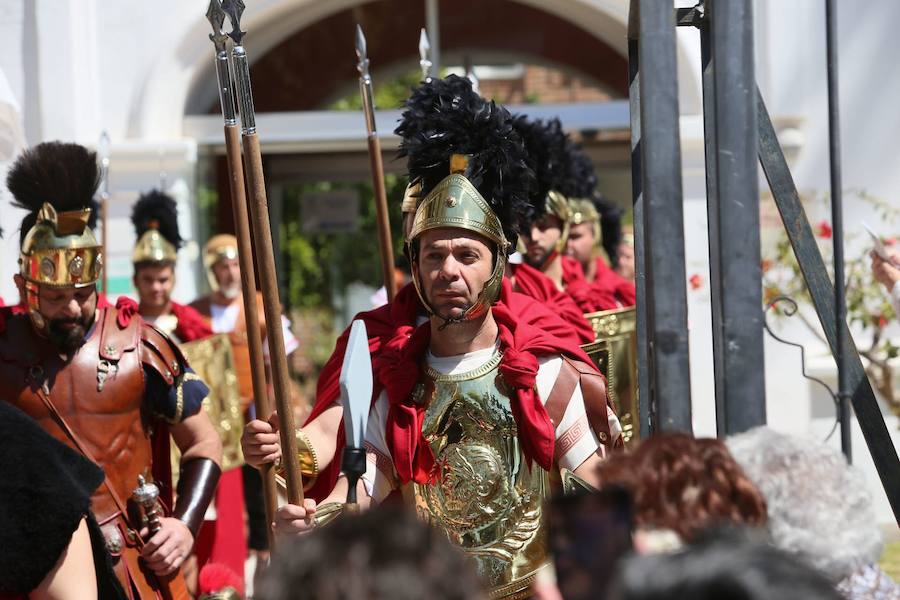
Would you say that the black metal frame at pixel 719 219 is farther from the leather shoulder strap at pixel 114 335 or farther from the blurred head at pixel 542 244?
the blurred head at pixel 542 244

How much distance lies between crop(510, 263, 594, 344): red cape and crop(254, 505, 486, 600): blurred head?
3317mm

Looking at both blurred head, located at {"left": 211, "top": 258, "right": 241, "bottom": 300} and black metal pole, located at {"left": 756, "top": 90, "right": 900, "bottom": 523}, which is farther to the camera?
blurred head, located at {"left": 211, "top": 258, "right": 241, "bottom": 300}

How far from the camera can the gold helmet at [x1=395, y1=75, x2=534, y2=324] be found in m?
3.63

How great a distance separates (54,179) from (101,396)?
0.70m

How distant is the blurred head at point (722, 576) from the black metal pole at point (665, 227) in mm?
779

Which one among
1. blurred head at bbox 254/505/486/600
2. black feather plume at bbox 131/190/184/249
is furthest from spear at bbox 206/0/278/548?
black feather plume at bbox 131/190/184/249

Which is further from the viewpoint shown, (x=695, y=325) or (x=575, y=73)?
(x=575, y=73)

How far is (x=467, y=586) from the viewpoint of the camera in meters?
1.64

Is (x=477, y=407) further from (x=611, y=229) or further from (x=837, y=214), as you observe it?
(x=611, y=229)

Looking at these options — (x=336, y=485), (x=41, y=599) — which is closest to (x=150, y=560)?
(x=336, y=485)

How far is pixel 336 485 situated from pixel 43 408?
3.52 ft

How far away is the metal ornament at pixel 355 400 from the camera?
8.94 ft

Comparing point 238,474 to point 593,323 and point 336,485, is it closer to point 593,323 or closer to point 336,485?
point 593,323

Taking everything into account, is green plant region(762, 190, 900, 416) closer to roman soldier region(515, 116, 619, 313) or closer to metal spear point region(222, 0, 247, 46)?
roman soldier region(515, 116, 619, 313)
